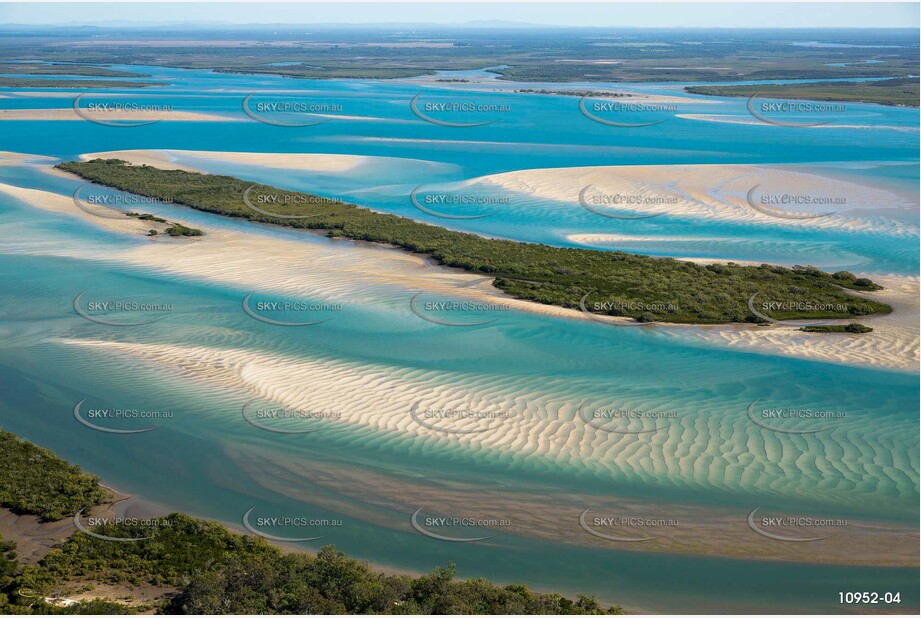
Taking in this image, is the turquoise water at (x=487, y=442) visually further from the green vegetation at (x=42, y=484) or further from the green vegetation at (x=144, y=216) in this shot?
the green vegetation at (x=144, y=216)

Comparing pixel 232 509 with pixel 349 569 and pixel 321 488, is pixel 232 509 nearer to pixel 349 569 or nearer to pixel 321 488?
pixel 321 488

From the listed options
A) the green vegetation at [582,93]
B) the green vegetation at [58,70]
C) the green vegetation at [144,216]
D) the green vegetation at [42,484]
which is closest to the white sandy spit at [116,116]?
the green vegetation at [144,216]

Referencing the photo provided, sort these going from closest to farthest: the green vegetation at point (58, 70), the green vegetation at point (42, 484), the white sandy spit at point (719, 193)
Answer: the green vegetation at point (42, 484)
the white sandy spit at point (719, 193)
the green vegetation at point (58, 70)

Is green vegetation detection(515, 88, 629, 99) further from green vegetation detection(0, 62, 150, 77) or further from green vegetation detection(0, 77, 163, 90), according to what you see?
green vegetation detection(0, 62, 150, 77)

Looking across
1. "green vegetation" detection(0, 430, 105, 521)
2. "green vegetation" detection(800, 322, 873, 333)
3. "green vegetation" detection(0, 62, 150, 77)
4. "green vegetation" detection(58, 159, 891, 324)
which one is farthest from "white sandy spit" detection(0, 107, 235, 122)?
"green vegetation" detection(800, 322, 873, 333)

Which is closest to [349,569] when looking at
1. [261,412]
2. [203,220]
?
[261,412]
